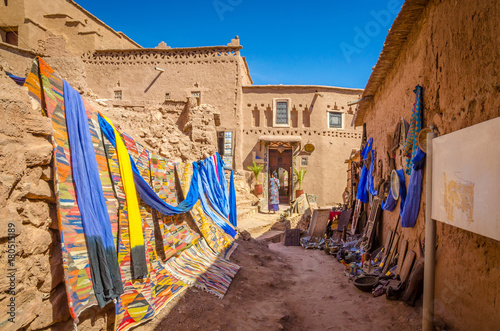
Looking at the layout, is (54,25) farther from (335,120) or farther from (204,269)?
(204,269)

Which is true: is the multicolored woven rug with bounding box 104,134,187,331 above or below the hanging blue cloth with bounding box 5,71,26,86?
below

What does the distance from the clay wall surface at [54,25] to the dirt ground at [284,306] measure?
56.2 feet

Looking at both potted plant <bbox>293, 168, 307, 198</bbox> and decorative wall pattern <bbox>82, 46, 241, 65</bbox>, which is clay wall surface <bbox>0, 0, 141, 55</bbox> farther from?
potted plant <bbox>293, 168, 307, 198</bbox>

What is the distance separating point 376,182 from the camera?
23.5ft

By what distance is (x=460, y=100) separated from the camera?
3100 mm

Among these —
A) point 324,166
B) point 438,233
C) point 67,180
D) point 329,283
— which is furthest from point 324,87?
point 67,180

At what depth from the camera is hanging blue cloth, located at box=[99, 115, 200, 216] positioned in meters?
3.29

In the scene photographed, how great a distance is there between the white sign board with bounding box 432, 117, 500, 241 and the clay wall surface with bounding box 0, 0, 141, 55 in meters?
19.2

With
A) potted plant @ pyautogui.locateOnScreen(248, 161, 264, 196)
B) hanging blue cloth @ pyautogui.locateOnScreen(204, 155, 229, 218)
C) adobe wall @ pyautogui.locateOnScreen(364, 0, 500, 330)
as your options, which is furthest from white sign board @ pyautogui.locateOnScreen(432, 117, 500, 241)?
potted plant @ pyautogui.locateOnScreen(248, 161, 264, 196)

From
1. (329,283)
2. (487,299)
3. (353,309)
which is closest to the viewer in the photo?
(487,299)

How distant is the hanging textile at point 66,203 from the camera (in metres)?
2.48

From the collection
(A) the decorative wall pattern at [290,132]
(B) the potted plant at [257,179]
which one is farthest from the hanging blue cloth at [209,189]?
(A) the decorative wall pattern at [290,132]

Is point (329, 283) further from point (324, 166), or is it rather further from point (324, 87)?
point (324, 87)

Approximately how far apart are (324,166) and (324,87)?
510cm
